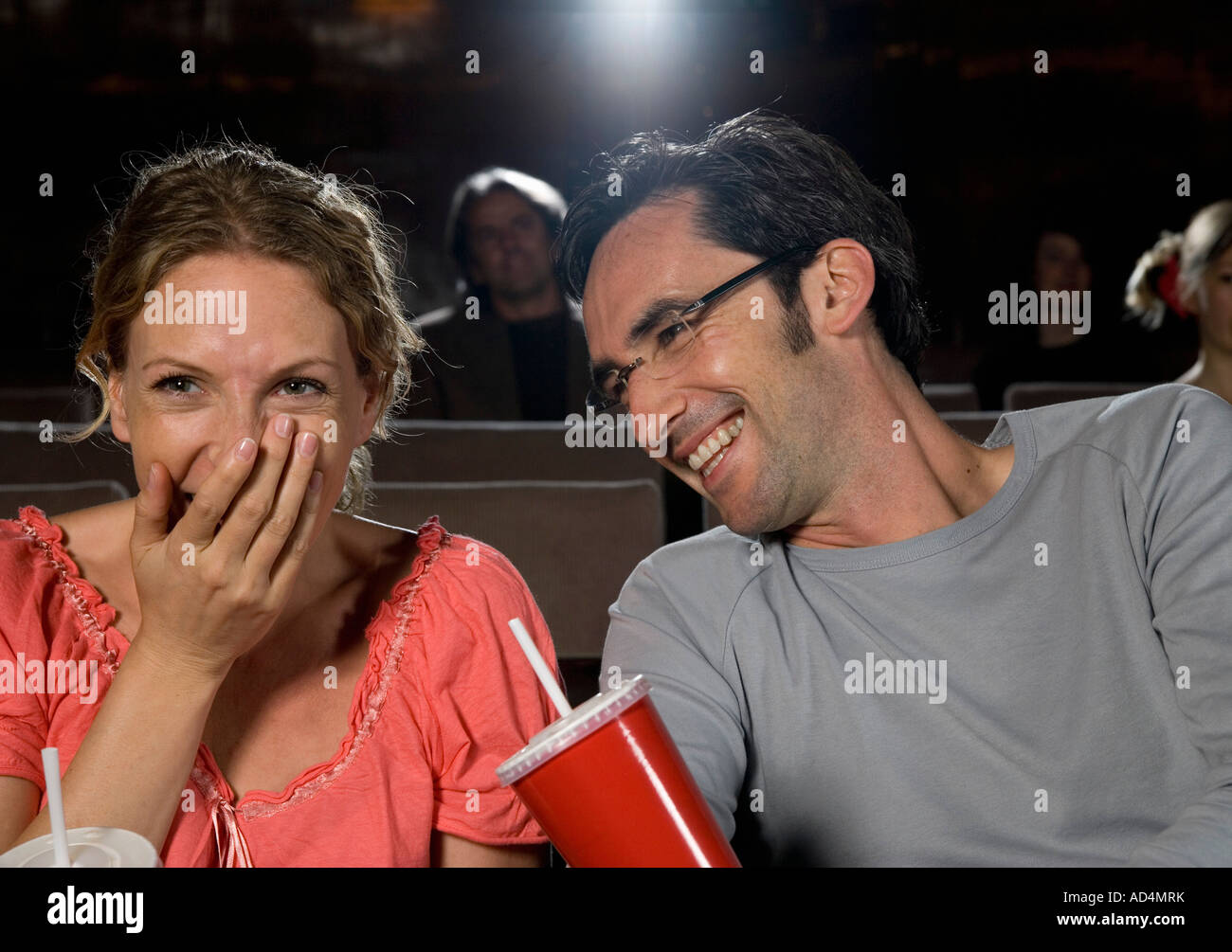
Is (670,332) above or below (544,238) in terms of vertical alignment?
below

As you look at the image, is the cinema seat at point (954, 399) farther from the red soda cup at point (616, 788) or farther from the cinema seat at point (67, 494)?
the red soda cup at point (616, 788)

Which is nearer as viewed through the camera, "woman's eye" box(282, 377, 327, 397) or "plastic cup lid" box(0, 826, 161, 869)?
"plastic cup lid" box(0, 826, 161, 869)

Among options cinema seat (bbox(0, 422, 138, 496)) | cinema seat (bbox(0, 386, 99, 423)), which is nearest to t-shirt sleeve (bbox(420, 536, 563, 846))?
cinema seat (bbox(0, 422, 138, 496))

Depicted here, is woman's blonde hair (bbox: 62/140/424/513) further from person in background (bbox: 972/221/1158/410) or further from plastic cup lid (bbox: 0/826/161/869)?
person in background (bbox: 972/221/1158/410)

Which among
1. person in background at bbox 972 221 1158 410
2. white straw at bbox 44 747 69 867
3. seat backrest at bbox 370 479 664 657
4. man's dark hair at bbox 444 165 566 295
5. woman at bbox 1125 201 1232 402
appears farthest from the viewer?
person in background at bbox 972 221 1158 410

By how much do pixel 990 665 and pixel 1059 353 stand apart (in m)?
2.54

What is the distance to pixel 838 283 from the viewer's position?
1.26 m

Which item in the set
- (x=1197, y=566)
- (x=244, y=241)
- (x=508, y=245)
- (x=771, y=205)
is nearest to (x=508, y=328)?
(x=508, y=245)

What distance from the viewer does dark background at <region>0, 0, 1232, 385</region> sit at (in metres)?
4.19

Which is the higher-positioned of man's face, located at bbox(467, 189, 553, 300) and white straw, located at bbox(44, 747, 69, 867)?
man's face, located at bbox(467, 189, 553, 300)

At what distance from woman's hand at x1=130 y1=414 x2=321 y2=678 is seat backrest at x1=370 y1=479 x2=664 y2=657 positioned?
2.16 feet

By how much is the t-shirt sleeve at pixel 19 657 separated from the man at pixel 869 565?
51cm

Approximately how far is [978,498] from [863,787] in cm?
32

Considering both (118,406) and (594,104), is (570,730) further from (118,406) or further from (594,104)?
(594,104)
